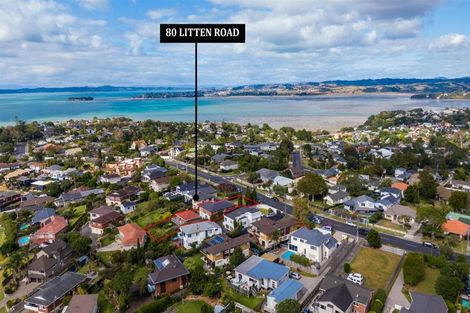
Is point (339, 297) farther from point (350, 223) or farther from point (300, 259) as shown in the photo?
point (350, 223)

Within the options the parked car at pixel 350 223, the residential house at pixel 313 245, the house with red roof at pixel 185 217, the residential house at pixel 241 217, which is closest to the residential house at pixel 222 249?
the residential house at pixel 241 217

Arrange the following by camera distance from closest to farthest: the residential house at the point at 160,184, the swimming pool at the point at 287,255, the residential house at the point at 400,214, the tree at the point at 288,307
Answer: the tree at the point at 288,307 < the swimming pool at the point at 287,255 < the residential house at the point at 400,214 < the residential house at the point at 160,184

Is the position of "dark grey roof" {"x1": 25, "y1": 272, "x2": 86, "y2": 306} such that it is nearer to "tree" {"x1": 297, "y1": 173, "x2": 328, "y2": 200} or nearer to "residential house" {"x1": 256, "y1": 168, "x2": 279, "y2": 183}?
"tree" {"x1": 297, "y1": 173, "x2": 328, "y2": 200}

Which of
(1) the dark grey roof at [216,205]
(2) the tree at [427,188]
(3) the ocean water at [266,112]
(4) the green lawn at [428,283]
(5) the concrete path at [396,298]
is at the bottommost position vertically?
(5) the concrete path at [396,298]

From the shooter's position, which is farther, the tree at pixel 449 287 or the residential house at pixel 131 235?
the residential house at pixel 131 235

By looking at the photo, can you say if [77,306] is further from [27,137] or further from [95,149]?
[27,137]

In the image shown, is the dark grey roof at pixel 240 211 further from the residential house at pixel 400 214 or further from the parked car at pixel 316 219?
the residential house at pixel 400 214

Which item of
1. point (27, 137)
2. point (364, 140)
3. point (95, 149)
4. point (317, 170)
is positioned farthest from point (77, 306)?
point (27, 137)
